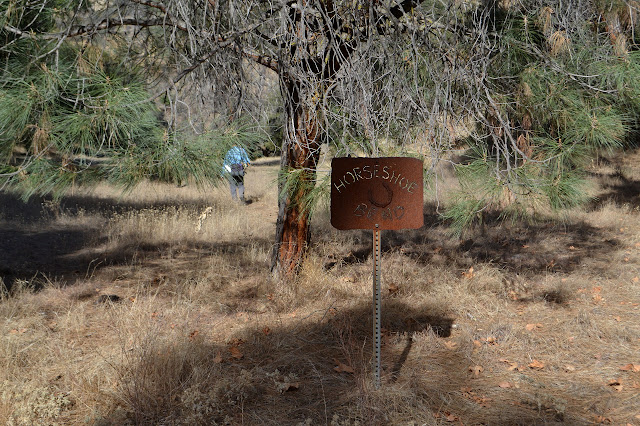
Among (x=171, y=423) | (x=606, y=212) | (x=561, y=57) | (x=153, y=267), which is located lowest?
(x=171, y=423)

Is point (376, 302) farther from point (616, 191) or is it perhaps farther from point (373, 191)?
point (616, 191)

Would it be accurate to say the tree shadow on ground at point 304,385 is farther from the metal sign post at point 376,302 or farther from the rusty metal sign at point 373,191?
the rusty metal sign at point 373,191

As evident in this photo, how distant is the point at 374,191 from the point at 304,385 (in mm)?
1383

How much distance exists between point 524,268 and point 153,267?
14.6 feet

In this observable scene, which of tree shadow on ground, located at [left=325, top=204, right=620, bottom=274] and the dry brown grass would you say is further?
tree shadow on ground, located at [left=325, top=204, right=620, bottom=274]

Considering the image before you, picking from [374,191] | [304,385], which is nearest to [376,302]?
[374,191]

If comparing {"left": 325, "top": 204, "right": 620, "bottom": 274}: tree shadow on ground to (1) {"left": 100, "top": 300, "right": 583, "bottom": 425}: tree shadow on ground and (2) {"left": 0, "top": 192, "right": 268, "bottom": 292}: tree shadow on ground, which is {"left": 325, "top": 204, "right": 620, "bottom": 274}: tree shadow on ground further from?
(1) {"left": 100, "top": 300, "right": 583, "bottom": 425}: tree shadow on ground

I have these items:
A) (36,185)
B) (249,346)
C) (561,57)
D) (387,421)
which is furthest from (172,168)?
(561,57)

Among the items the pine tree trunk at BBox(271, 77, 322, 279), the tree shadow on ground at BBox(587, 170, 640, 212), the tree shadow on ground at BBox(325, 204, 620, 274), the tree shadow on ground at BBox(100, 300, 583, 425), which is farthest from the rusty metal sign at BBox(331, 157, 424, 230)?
the tree shadow on ground at BBox(587, 170, 640, 212)

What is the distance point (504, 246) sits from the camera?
7895mm

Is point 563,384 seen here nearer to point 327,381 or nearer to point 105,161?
point 327,381

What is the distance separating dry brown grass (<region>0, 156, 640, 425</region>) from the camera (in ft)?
11.0

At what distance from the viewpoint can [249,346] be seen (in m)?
4.22

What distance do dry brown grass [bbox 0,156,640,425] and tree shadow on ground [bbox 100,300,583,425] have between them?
0.04ft
